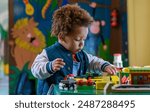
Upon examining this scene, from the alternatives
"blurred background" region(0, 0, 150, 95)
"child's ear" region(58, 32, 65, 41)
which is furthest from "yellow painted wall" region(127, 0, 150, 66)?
"child's ear" region(58, 32, 65, 41)

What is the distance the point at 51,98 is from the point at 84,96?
0.10 m

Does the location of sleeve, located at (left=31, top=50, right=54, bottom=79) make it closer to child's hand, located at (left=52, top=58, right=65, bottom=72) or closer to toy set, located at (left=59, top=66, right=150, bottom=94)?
child's hand, located at (left=52, top=58, right=65, bottom=72)

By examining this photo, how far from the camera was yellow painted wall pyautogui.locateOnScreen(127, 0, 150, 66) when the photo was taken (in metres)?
1.12

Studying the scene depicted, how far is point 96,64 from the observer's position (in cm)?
108

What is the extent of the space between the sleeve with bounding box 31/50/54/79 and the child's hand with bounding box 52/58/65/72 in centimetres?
2

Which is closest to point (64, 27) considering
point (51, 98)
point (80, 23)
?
point (80, 23)

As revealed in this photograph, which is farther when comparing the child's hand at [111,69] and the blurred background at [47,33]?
the blurred background at [47,33]

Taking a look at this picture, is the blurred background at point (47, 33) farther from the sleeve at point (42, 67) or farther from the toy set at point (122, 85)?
the toy set at point (122, 85)

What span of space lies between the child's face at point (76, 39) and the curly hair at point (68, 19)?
2cm

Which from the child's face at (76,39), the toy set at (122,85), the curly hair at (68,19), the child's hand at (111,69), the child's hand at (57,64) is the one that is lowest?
the toy set at (122,85)

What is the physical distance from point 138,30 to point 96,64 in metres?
0.23

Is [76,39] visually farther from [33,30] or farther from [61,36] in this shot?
[33,30]

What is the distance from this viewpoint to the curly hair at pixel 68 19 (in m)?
1.04

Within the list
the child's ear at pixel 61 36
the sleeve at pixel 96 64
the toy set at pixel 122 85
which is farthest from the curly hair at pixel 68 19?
the toy set at pixel 122 85
